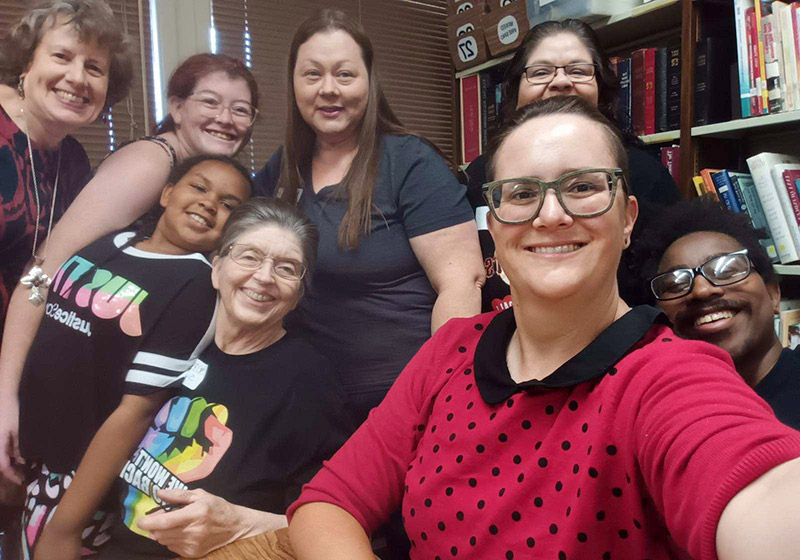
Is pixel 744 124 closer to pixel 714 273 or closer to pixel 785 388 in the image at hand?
pixel 714 273

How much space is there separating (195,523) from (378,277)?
1.99 feet

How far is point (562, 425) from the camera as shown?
33.6 inches

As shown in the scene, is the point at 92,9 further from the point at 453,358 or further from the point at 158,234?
the point at 453,358

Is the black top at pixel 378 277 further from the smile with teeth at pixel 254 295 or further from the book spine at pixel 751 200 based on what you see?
the book spine at pixel 751 200

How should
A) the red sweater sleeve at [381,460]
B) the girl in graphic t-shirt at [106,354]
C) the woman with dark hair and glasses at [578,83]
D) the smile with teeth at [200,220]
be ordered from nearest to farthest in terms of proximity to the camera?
the red sweater sleeve at [381,460], the girl in graphic t-shirt at [106,354], the smile with teeth at [200,220], the woman with dark hair and glasses at [578,83]

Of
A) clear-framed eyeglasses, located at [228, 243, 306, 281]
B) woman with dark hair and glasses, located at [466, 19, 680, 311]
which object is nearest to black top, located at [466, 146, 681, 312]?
woman with dark hair and glasses, located at [466, 19, 680, 311]

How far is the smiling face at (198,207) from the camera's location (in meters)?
1.26

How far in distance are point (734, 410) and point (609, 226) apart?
1.04ft

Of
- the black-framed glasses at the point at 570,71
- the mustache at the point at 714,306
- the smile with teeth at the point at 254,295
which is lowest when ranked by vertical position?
the mustache at the point at 714,306

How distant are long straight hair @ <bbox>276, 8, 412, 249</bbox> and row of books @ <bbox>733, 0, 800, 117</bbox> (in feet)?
3.73

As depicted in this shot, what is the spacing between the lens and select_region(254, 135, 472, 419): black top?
1.36 meters

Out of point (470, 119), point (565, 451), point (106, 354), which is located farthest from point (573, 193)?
point (470, 119)

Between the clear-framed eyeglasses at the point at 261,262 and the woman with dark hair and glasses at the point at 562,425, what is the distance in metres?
0.37

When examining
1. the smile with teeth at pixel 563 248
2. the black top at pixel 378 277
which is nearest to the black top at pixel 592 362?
the smile with teeth at pixel 563 248
